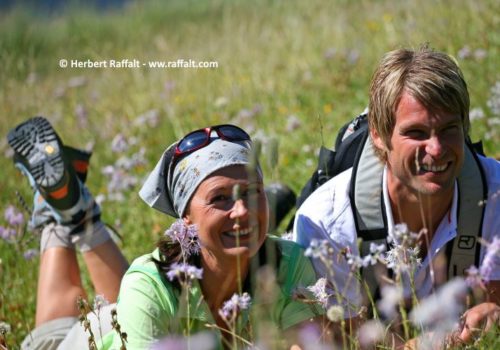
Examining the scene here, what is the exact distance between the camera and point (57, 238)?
14.9 ft

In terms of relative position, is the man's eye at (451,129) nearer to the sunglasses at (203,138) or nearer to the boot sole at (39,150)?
the sunglasses at (203,138)

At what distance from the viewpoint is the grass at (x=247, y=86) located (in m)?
5.59

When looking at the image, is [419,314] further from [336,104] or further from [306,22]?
[306,22]

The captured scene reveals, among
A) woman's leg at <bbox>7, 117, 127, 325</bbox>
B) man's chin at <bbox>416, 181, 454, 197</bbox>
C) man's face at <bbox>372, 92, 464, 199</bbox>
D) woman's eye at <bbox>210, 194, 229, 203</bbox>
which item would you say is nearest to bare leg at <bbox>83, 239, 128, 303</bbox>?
woman's leg at <bbox>7, 117, 127, 325</bbox>

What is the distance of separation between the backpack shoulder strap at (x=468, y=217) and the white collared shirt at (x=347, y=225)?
2 centimetres

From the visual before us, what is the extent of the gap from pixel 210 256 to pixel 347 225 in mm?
538

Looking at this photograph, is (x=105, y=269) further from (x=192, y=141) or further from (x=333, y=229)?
(x=333, y=229)

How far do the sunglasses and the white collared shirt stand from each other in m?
0.41

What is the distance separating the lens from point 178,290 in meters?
3.32

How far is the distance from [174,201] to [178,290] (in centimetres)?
38

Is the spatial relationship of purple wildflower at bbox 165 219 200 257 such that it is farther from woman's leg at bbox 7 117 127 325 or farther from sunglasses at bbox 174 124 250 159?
woman's leg at bbox 7 117 127 325

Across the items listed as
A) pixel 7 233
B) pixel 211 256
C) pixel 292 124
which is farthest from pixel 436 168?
→ pixel 292 124

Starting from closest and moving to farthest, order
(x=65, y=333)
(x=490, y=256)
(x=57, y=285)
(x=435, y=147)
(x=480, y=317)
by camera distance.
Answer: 1. (x=490, y=256)
2. (x=480, y=317)
3. (x=435, y=147)
4. (x=65, y=333)
5. (x=57, y=285)

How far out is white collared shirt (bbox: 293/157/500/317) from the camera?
339 centimetres
